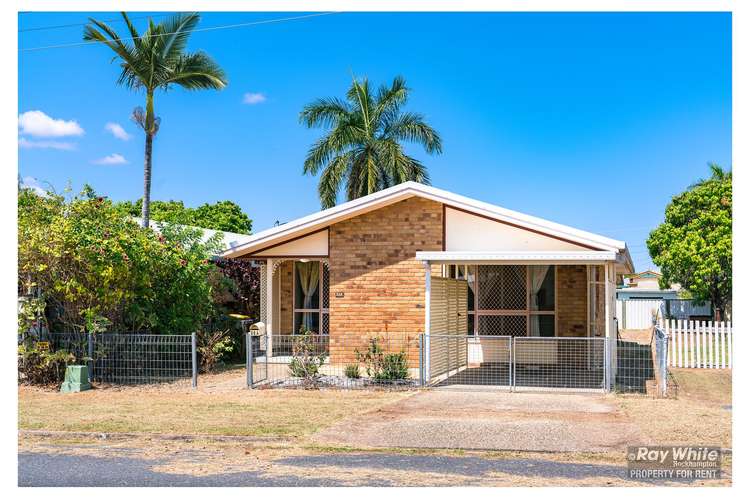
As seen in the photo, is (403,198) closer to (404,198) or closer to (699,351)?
(404,198)

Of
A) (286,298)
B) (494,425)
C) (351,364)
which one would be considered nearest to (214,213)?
(286,298)

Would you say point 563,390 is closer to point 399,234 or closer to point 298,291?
point 399,234

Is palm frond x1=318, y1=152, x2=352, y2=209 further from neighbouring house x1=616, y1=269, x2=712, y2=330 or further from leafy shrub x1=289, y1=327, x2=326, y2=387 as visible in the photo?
leafy shrub x1=289, y1=327, x2=326, y2=387

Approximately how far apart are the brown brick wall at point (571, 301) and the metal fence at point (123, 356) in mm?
8644

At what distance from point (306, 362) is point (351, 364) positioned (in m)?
1.40

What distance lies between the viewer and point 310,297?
22172 millimetres

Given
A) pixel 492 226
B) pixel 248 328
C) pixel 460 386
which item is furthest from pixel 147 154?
pixel 460 386

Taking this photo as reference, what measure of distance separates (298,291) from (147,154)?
244 inches

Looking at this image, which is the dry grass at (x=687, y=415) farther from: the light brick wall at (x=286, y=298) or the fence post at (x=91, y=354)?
the light brick wall at (x=286, y=298)

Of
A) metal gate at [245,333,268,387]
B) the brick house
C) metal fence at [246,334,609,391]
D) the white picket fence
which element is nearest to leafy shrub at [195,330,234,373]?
metal gate at [245,333,268,387]

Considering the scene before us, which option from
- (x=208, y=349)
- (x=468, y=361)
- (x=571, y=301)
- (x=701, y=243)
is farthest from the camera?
(x=701, y=243)

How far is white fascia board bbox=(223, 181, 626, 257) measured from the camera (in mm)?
16922

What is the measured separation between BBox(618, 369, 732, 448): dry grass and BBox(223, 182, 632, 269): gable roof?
10.5ft

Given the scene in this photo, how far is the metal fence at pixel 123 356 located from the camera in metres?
16.4
